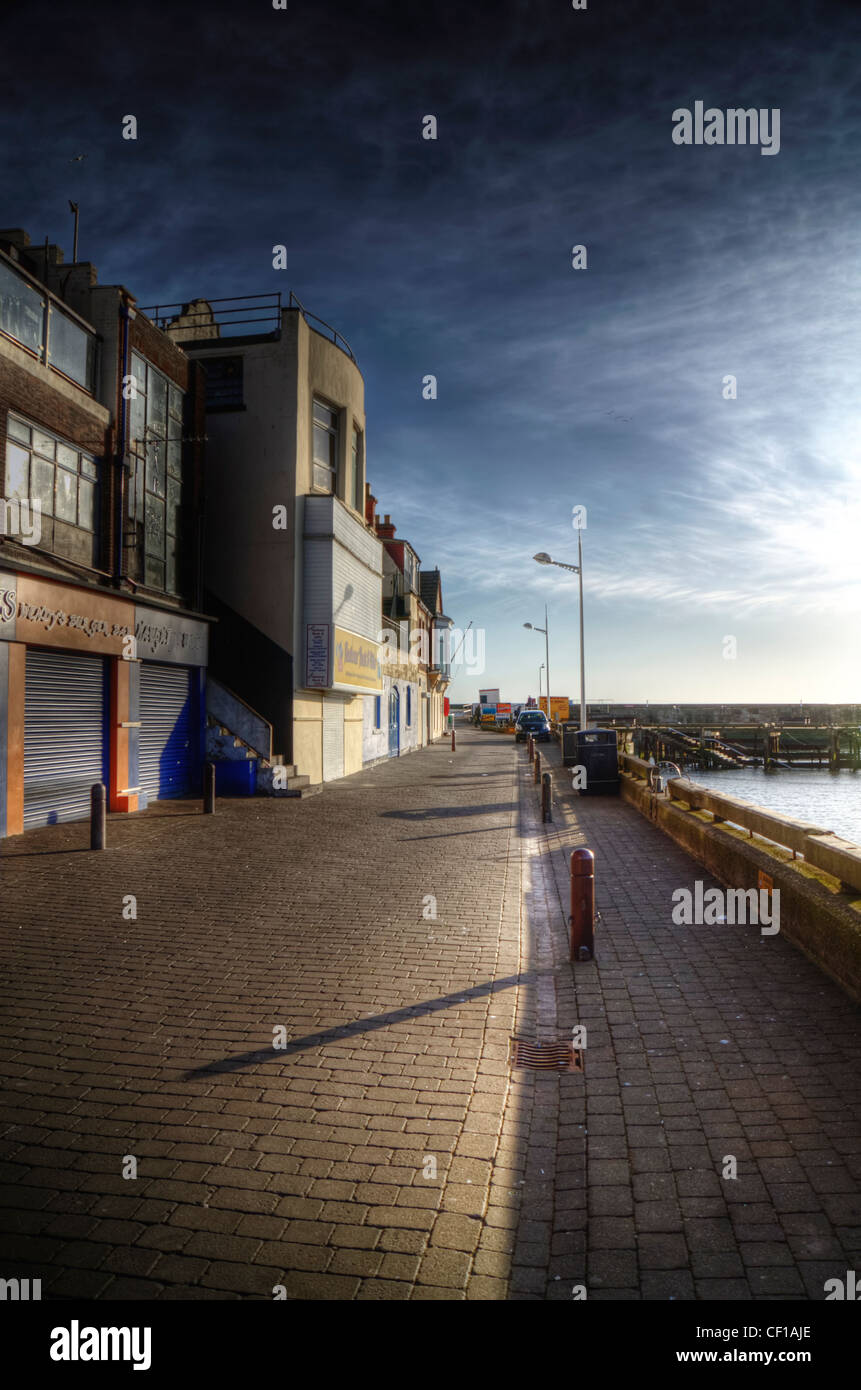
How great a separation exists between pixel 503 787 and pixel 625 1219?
60.1 ft

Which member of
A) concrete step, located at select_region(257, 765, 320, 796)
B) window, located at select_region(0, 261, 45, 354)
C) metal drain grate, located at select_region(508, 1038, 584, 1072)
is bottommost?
metal drain grate, located at select_region(508, 1038, 584, 1072)

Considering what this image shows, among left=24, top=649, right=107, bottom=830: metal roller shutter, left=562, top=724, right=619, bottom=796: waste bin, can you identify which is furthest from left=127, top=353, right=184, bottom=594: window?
left=562, top=724, right=619, bottom=796: waste bin

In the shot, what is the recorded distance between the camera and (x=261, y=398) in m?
20.4

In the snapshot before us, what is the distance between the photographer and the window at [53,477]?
41.5ft

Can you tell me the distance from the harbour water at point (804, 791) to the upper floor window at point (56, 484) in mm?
18651

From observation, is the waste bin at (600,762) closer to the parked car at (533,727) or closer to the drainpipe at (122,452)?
the drainpipe at (122,452)

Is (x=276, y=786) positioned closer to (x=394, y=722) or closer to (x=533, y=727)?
(x=394, y=722)

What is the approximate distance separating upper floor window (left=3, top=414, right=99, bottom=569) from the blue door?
19.5 meters

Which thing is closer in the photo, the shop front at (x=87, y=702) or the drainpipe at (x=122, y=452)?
the shop front at (x=87, y=702)

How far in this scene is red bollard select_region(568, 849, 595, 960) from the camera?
674 centimetres

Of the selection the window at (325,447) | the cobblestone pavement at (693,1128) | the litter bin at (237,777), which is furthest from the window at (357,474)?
the cobblestone pavement at (693,1128)

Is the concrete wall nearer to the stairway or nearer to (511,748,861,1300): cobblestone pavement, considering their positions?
(511,748,861,1300): cobblestone pavement

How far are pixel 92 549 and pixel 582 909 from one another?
40.5ft

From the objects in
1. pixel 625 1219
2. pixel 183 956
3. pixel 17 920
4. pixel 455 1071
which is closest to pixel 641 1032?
pixel 455 1071
